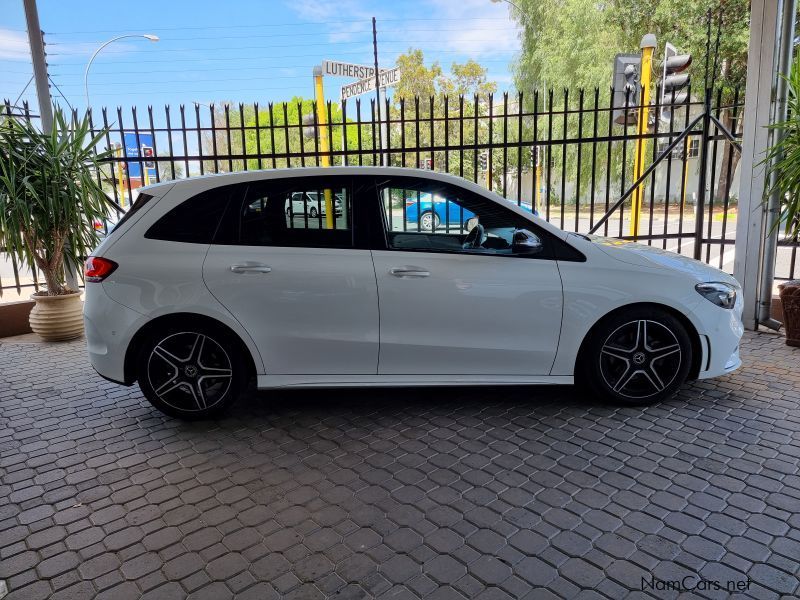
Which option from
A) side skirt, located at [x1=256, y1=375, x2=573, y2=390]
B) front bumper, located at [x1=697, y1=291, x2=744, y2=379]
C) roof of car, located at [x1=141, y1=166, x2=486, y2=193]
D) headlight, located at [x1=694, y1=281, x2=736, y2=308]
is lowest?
side skirt, located at [x1=256, y1=375, x2=573, y2=390]

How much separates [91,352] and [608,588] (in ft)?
11.2

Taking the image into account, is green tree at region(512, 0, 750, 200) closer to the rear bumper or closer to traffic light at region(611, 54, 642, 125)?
traffic light at region(611, 54, 642, 125)

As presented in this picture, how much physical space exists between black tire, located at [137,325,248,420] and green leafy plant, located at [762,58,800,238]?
4.97 m

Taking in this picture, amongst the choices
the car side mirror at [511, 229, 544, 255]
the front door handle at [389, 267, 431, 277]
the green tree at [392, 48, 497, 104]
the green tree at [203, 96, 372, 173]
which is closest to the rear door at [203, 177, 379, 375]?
the front door handle at [389, 267, 431, 277]

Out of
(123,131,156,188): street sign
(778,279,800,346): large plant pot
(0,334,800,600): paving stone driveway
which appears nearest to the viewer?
(0,334,800,600): paving stone driveway

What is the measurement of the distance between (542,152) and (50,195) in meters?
8.35

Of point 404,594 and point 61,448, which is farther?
point 61,448

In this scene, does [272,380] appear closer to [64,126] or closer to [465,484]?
[465,484]

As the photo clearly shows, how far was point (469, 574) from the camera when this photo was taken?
7.85 feet

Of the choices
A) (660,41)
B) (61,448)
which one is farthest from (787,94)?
(660,41)

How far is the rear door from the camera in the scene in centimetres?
371

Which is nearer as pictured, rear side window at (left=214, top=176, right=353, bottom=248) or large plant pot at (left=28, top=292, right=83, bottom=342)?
rear side window at (left=214, top=176, right=353, bottom=248)

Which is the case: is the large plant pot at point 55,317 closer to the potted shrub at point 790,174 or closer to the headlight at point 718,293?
the headlight at point 718,293

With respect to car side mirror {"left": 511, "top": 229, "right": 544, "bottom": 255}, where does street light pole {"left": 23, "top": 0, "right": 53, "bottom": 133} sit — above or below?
above
